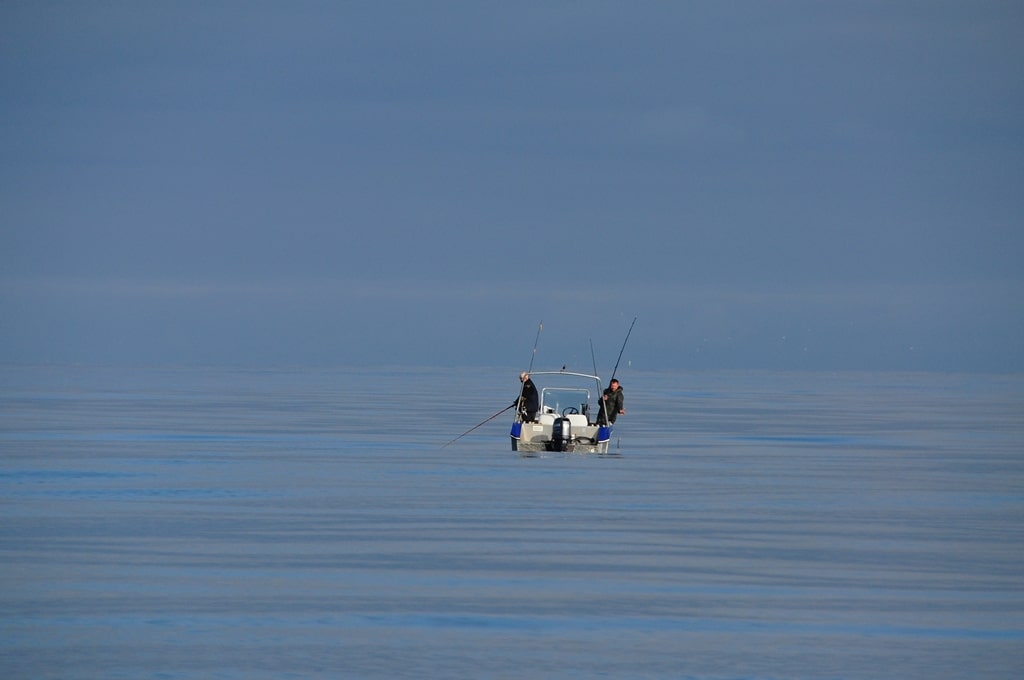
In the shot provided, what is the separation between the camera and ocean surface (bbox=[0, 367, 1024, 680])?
14492 millimetres

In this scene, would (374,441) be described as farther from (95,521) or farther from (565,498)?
(95,521)

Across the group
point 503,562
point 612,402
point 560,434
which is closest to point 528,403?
point 560,434

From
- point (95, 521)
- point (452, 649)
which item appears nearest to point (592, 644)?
point (452, 649)

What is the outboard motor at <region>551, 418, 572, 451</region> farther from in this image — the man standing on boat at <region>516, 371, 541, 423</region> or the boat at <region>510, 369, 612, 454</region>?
the man standing on boat at <region>516, 371, 541, 423</region>

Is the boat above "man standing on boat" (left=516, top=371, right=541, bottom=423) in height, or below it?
below

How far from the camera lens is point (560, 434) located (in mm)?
37812

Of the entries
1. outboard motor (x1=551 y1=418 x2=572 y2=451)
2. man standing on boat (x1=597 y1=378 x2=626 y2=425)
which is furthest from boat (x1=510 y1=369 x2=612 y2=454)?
man standing on boat (x1=597 y1=378 x2=626 y2=425)

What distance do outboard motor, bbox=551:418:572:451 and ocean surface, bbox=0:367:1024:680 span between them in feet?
3.00

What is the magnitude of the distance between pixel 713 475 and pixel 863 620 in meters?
16.0

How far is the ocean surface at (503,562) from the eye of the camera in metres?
14.5

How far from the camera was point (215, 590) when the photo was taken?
17500mm

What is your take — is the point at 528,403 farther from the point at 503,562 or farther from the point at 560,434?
the point at 503,562

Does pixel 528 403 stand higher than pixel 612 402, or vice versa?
pixel 612 402

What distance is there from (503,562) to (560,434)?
59.1 ft
